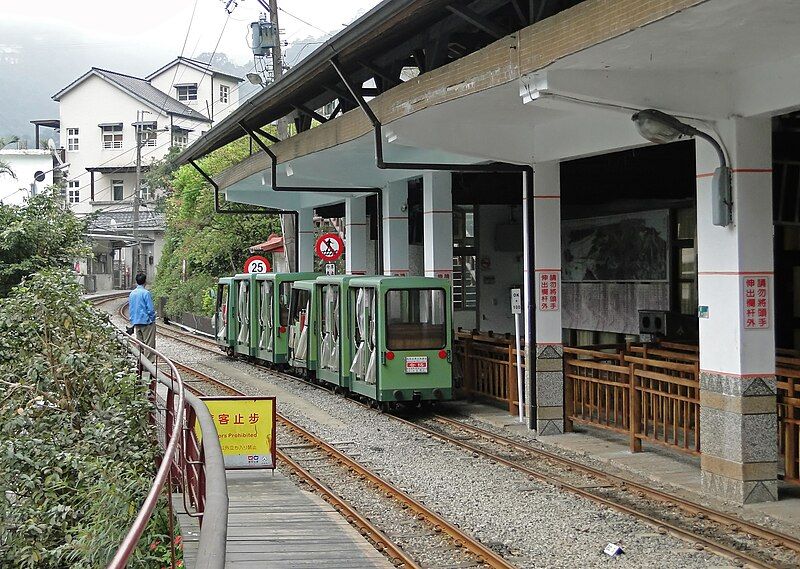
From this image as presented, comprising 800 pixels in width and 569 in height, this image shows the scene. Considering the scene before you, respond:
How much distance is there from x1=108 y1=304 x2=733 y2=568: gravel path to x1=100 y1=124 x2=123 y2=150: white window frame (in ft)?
188

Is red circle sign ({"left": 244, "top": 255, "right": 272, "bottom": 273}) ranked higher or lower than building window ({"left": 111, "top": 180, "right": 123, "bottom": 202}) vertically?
lower

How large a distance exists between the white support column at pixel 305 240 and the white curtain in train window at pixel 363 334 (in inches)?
415

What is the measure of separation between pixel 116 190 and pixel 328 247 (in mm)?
49750

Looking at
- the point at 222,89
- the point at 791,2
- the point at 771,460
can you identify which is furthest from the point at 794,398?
the point at 222,89

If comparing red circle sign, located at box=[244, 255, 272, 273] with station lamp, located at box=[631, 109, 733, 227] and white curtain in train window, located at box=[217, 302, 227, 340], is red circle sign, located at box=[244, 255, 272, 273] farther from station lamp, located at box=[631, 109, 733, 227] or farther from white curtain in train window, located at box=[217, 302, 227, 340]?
station lamp, located at box=[631, 109, 733, 227]

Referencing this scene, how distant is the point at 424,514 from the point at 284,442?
4.86m

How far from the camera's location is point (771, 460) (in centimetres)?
988

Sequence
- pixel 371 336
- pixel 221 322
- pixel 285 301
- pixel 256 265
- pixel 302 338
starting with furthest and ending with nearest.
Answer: pixel 221 322
pixel 256 265
pixel 285 301
pixel 302 338
pixel 371 336

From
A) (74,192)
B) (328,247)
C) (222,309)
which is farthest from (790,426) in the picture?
(74,192)

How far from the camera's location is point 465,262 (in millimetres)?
24047

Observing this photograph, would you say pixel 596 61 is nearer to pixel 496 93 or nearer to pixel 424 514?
pixel 496 93

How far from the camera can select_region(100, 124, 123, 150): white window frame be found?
70.3 meters

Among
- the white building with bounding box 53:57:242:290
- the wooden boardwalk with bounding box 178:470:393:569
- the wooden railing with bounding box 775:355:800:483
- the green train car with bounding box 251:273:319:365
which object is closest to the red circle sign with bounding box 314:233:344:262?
the green train car with bounding box 251:273:319:365

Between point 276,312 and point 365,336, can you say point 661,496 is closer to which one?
point 365,336
